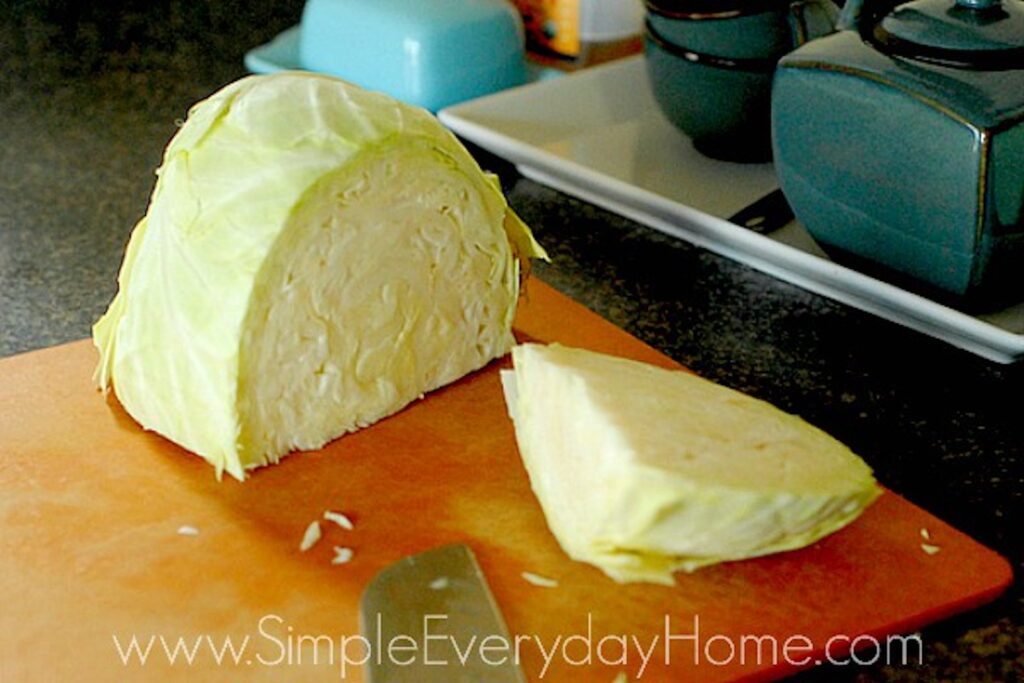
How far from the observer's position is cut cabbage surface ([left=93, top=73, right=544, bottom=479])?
1.23 metres

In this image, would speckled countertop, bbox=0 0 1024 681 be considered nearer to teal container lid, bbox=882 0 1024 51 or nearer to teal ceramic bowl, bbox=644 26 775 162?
teal ceramic bowl, bbox=644 26 775 162

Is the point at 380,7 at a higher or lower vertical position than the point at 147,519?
higher

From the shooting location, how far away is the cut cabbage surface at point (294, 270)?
1228mm

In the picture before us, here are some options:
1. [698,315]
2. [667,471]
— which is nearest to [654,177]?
[698,315]

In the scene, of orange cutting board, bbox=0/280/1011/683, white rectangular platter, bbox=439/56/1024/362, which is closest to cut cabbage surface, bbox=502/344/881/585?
orange cutting board, bbox=0/280/1011/683

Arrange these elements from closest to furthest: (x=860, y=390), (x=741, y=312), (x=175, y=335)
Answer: (x=175, y=335), (x=860, y=390), (x=741, y=312)

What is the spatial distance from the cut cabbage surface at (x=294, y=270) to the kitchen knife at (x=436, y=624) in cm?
25

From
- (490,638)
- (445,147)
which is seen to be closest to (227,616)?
(490,638)

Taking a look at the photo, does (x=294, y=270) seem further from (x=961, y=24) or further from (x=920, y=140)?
(x=961, y=24)

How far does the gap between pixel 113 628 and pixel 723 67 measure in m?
1.17

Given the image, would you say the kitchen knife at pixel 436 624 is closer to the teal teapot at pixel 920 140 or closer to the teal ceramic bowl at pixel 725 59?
the teal teapot at pixel 920 140

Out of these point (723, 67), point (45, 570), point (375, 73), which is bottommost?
point (45, 570)

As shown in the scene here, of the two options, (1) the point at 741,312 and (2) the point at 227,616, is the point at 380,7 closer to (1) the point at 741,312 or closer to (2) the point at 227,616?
(1) the point at 741,312

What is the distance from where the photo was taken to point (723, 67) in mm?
1802
